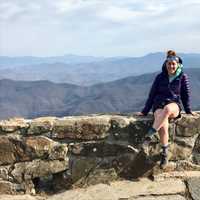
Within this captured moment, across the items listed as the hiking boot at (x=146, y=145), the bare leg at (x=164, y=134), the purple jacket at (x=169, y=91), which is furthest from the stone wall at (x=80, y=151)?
the purple jacket at (x=169, y=91)

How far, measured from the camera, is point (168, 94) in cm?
567

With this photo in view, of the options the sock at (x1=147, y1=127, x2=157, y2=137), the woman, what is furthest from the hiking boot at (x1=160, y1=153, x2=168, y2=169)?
the sock at (x1=147, y1=127, x2=157, y2=137)

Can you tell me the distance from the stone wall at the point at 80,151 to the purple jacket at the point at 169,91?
0.92 feet

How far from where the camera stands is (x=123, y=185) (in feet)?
17.4

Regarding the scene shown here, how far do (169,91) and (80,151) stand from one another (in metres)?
1.33

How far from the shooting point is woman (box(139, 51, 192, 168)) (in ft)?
17.8

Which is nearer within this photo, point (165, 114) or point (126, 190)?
point (126, 190)

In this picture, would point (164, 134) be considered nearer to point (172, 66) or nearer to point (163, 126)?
point (163, 126)

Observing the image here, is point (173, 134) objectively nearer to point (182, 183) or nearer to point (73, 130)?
point (182, 183)

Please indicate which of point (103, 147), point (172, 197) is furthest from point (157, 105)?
point (172, 197)

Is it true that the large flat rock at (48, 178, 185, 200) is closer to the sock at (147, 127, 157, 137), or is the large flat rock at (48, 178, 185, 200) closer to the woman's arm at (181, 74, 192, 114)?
the sock at (147, 127, 157, 137)

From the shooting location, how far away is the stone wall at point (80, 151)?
532 cm

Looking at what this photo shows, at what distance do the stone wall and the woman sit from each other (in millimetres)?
138

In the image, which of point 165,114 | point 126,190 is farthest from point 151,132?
point 126,190
